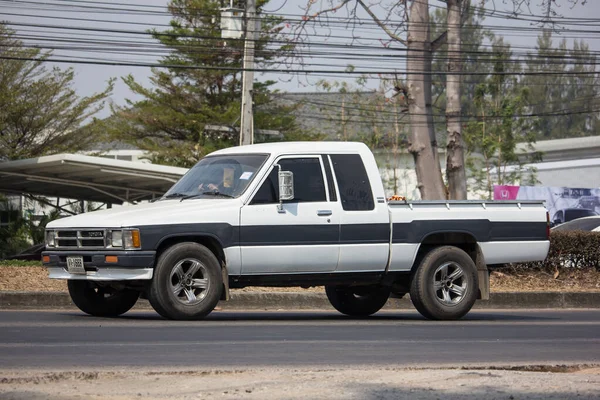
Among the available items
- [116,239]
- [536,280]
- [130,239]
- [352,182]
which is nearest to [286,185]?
[352,182]

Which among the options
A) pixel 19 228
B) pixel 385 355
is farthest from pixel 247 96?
Result: pixel 385 355

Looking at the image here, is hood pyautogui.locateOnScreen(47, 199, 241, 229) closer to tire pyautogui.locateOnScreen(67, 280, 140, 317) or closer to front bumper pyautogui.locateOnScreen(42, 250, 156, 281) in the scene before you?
front bumper pyautogui.locateOnScreen(42, 250, 156, 281)

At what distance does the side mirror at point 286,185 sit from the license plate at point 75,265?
7.48 ft

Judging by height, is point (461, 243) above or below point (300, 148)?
below

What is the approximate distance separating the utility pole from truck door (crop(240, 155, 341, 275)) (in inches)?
470

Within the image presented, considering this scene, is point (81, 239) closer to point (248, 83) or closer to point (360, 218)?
point (360, 218)

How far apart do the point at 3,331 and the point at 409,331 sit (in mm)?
4118

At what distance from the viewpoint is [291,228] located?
1127cm

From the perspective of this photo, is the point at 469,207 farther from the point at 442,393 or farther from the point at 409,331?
the point at 442,393

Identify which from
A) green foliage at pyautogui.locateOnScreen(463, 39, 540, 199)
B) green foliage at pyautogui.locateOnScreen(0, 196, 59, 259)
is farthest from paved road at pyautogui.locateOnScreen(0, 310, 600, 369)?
green foliage at pyautogui.locateOnScreen(463, 39, 540, 199)

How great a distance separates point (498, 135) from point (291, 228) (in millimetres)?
29961

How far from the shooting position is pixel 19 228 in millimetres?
26500

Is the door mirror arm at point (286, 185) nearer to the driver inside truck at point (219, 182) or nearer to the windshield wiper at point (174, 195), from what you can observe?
the driver inside truck at point (219, 182)

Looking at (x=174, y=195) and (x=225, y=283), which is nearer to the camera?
(x=225, y=283)
